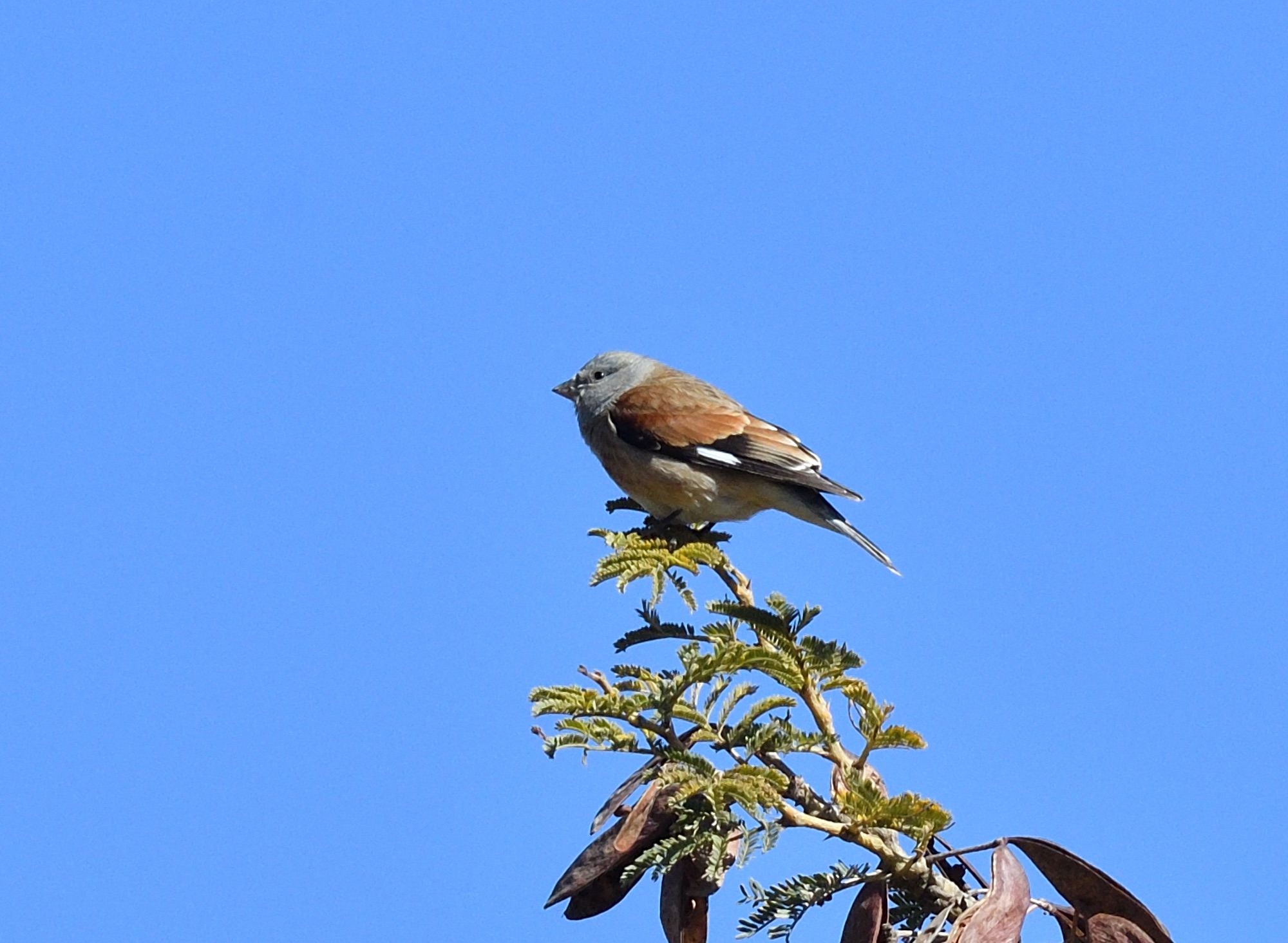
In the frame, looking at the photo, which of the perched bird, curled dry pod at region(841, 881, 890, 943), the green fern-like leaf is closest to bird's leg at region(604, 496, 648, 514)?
the perched bird

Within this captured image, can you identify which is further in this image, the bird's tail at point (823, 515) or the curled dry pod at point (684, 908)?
the bird's tail at point (823, 515)

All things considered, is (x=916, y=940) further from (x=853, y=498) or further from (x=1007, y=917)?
(x=853, y=498)

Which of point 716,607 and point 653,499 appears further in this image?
point 653,499

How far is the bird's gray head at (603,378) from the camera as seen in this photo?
8.51m

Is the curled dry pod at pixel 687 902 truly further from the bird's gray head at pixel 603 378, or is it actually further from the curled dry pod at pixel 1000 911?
the bird's gray head at pixel 603 378

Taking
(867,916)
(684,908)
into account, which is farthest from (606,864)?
(867,916)

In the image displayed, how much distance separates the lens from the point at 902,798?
312cm

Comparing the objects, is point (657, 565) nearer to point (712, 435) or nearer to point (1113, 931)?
point (1113, 931)

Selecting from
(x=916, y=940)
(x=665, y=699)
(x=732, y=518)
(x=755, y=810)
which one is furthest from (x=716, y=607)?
(x=732, y=518)

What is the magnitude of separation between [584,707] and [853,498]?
380cm

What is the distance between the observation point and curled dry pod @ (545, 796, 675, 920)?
11.0 ft

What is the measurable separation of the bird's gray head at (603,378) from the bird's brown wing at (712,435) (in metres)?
0.27

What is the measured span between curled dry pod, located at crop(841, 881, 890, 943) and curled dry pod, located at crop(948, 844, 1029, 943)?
171 millimetres

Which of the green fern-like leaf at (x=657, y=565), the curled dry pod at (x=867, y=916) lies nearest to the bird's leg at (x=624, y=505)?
the green fern-like leaf at (x=657, y=565)
